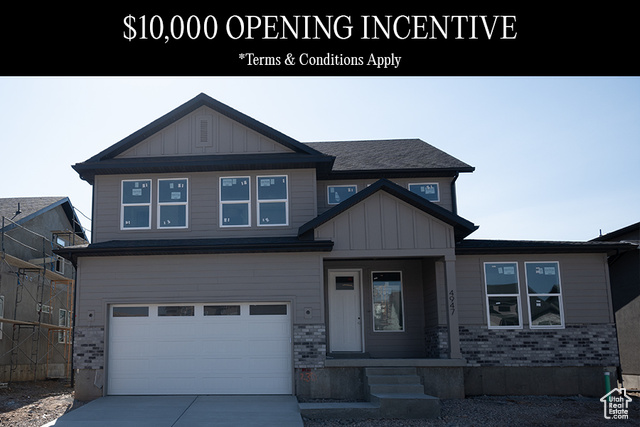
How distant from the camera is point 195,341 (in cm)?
1395

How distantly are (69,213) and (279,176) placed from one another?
45.5ft

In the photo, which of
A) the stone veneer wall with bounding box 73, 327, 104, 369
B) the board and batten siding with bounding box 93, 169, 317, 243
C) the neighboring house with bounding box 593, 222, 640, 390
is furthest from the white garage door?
the neighboring house with bounding box 593, 222, 640, 390

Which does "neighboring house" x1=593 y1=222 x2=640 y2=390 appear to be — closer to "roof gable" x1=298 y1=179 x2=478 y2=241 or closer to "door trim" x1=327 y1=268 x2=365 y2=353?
"roof gable" x1=298 y1=179 x2=478 y2=241

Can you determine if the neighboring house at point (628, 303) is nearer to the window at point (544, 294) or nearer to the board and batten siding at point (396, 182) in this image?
the window at point (544, 294)

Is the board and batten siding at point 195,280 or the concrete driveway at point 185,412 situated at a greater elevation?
the board and batten siding at point 195,280

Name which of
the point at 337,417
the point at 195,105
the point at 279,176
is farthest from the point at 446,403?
the point at 195,105

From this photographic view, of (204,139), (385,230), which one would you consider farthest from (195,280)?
(385,230)

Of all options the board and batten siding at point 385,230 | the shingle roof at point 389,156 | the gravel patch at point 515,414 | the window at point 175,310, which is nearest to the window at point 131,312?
the window at point 175,310

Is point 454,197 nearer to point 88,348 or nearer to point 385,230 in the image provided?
point 385,230

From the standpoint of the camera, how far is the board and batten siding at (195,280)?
14008mm

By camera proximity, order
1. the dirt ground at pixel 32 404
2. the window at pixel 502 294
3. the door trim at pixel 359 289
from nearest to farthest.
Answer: the dirt ground at pixel 32 404 → the window at pixel 502 294 → the door trim at pixel 359 289

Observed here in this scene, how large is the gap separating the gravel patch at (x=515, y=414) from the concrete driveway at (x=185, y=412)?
86 centimetres

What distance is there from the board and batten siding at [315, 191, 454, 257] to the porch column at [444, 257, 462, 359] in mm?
399

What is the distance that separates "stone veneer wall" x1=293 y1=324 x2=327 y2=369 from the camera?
13531 mm
